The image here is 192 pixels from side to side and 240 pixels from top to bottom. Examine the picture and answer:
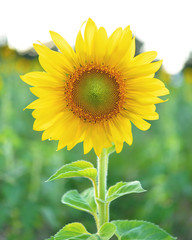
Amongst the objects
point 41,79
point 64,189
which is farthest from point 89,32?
point 64,189

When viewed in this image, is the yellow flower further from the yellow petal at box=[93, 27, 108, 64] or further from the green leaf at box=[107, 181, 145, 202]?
the green leaf at box=[107, 181, 145, 202]

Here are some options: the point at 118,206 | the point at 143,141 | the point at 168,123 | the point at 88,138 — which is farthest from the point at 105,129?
the point at 143,141

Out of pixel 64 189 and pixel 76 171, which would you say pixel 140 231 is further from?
pixel 64 189

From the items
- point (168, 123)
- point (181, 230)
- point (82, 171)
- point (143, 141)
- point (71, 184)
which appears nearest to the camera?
point (82, 171)

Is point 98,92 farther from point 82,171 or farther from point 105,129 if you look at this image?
point 82,171

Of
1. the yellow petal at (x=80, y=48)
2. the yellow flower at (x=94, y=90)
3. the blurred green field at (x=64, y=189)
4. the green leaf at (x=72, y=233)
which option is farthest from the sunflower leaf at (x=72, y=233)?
the blurred green field at (x=64, y=189)

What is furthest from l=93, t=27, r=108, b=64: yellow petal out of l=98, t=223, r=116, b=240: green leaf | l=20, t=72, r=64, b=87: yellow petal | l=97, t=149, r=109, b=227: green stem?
l=98, t=223, r=116, b=240: green leaf
